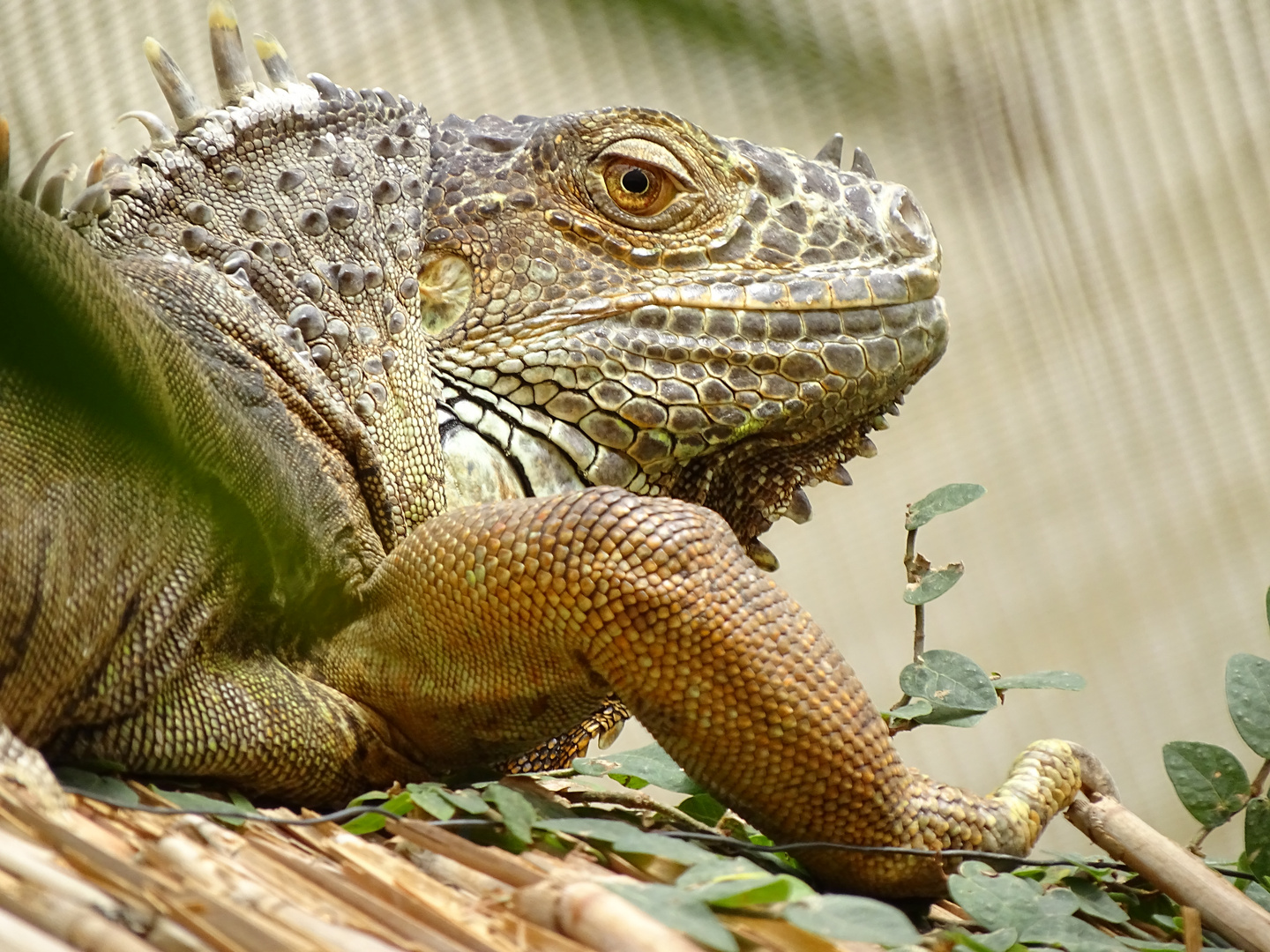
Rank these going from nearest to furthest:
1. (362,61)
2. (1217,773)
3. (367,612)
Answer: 1. (367,612)
2. (1217,773)
3. (362,61)

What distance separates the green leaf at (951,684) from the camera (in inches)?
71.1

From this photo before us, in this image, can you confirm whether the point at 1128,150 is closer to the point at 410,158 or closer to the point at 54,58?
the point at 410,158

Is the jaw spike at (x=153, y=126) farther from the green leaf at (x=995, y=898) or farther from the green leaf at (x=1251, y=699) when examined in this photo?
the green leaf at (x=1251, y=699)

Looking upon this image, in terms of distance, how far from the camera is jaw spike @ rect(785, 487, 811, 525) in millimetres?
2197

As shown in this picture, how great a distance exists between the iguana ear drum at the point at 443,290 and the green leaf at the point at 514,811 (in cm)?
81

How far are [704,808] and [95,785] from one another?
798mm

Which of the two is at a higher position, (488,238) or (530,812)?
(488,238)

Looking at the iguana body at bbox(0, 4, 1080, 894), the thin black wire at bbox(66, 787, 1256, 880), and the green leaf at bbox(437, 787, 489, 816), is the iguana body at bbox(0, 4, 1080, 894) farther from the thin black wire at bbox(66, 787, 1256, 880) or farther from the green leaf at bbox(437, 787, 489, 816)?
the green leaf at bbox(437, 787, 489, 816)

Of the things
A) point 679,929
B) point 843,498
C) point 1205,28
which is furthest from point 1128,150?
point 679,929

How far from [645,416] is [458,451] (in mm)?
286

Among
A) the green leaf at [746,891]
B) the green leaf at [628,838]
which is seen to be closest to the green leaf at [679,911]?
the green leaf at [746,891]

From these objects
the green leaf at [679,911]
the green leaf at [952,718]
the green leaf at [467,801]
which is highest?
the green leaf at [952,718]

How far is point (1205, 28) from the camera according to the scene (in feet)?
11.6

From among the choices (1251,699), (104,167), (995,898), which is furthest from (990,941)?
(104,167)
